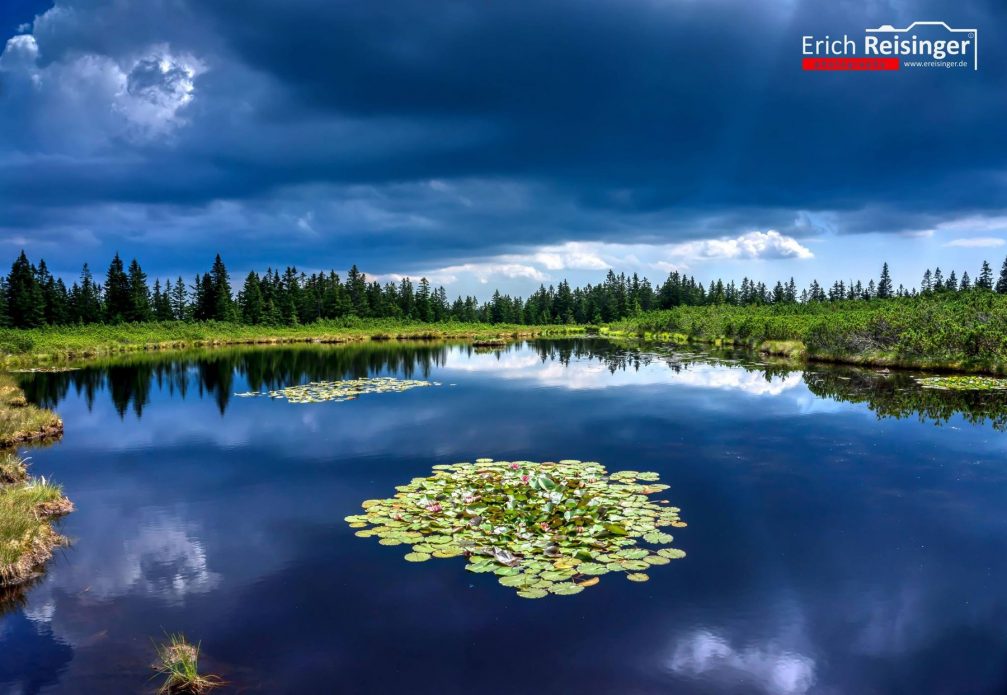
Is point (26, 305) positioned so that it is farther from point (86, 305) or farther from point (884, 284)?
point (884, 284)

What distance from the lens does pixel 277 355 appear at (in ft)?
156

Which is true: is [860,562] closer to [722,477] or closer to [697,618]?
[697,618]

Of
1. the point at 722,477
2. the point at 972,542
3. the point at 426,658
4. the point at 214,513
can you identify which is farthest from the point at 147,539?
the point at 972,542

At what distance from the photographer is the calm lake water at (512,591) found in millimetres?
6168

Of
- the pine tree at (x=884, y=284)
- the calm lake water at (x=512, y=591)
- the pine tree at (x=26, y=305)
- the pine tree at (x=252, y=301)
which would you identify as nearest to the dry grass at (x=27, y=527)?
the calm lake water at (x=512, y=591)

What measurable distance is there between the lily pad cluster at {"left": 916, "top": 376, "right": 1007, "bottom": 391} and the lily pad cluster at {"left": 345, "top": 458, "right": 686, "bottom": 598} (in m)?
19.7

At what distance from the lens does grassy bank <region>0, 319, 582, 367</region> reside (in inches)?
1756

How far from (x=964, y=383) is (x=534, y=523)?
81.9 feet

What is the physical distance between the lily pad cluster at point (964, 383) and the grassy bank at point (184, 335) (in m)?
51.1

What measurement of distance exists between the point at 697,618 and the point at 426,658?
3.12 m

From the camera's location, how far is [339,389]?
26.7 m

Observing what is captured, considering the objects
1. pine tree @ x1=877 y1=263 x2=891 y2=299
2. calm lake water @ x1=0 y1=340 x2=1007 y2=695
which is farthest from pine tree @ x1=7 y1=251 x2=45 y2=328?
pine tree @ x1=877 y1=263 x2=891 y2=299

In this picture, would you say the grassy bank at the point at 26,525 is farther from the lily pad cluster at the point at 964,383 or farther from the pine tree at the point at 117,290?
the pine tree at the point at 117,290

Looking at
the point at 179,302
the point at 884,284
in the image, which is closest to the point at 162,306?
the point at 179,302
